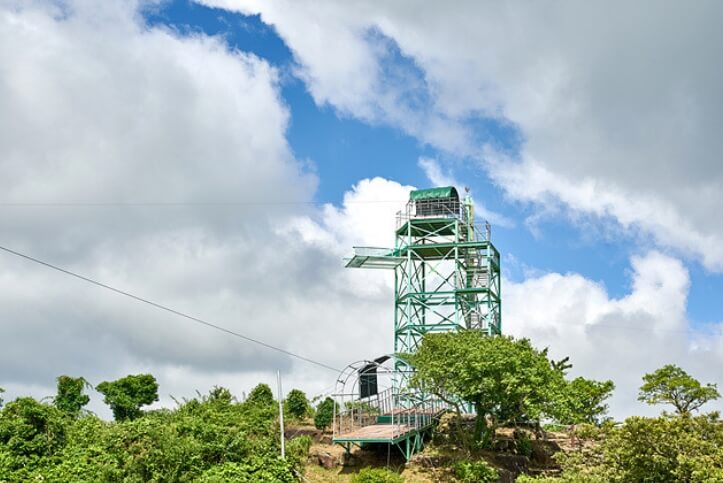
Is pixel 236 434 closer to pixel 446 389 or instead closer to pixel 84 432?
pixel 84 432

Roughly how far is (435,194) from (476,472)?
63.5 ft

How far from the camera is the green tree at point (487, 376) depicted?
2389 centimetres

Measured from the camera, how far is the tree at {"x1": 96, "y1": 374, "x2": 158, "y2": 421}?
32.7 m

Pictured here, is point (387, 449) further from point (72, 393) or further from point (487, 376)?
point (72, 393)

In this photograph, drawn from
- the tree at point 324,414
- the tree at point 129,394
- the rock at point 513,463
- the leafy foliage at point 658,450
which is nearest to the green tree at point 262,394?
the tree at point 324,414

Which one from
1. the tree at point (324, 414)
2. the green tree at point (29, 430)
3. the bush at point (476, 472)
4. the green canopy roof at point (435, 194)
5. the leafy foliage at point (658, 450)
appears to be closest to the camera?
the leafy foliage at point (658, 450)

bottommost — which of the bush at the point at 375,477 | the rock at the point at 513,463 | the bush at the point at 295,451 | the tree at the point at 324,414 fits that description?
the bush at the point at 375,477

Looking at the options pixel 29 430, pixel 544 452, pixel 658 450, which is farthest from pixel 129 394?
pixel 658 450

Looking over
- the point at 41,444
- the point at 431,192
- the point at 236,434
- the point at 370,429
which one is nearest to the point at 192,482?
the point at 236,434

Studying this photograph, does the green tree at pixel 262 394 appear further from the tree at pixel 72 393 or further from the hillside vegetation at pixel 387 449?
the tree at pixel 72 393

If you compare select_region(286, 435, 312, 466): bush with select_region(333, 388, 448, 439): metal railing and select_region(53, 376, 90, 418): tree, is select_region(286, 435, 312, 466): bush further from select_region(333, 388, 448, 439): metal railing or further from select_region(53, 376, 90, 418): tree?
select_region(53, 376, 90, 418): tree

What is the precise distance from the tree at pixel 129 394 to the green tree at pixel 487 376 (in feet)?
47.9

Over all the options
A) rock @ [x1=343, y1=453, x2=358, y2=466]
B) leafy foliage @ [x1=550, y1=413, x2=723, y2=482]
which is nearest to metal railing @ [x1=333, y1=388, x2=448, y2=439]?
rock @ [x1=343, y1=453, x2=358, y2=466]

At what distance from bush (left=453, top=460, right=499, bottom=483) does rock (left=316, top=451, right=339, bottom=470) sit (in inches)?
176
